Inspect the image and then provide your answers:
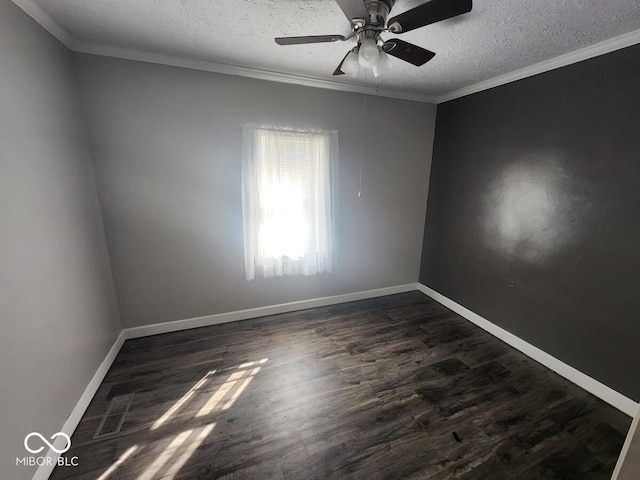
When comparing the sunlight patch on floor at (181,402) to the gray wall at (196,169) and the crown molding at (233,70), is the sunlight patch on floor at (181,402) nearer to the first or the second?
the gray wall at (196,169)

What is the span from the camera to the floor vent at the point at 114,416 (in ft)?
4.91

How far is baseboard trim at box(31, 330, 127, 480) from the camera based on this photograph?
4.09 ft

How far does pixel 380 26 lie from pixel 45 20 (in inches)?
77.5

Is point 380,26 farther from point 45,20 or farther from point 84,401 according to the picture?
point 84,401

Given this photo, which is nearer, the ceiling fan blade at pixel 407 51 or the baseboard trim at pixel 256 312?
the ceiling fan blade at pixel 407 51

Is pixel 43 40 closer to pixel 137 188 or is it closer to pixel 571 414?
pixel 137 188

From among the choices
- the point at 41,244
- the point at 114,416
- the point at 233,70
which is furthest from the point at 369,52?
the point at 114,416

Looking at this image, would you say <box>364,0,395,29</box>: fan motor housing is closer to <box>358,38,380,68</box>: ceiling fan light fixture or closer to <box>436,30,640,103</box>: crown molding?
<box>358,38,380,68</box>: ceiling fan light fixture

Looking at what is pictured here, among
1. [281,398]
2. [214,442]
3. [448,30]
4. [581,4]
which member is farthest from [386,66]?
[214,442]

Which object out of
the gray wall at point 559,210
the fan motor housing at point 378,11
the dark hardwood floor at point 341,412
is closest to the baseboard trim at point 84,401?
the dark hardwood floor at point 341,412

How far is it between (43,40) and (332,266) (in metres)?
2.73

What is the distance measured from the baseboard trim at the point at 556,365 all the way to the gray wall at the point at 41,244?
319 cm

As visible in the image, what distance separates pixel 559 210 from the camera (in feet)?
6.39

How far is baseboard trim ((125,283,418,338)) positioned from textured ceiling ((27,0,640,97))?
2.32 metres
